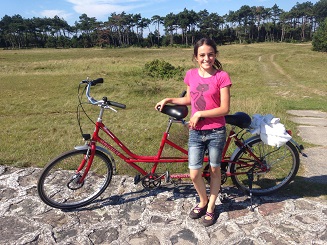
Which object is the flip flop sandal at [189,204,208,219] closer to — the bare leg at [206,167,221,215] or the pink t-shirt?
the bare leg at [206,167,221,215]

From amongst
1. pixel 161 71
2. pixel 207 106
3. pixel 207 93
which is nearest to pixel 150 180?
pixel 207 106

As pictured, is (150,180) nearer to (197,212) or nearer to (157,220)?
(157,220)

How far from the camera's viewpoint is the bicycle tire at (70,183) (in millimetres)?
3444

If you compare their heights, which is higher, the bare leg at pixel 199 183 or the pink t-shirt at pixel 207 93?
the pink t-shirt at pixel 207 93

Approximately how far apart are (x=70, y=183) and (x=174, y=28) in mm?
92313

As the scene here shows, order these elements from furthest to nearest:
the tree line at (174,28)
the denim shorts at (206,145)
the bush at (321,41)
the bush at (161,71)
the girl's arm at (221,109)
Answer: the tree line at (174,28), the bush at (321,41), the bush at (161,71), the denim shorts at (206,145), the girl's arm at (221,109)

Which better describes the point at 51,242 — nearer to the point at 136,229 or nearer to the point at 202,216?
the point at 136,229

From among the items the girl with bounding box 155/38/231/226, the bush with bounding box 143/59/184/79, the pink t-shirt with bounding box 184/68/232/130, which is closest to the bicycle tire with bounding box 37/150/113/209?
the girl with bounding box 155/38/231/226

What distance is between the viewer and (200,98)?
9.64 feet

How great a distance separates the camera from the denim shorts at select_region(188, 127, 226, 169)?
9.85ft

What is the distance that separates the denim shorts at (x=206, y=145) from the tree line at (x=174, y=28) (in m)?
79.6

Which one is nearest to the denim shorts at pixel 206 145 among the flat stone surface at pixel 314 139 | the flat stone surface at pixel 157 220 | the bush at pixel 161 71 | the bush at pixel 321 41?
the flat stone surface at pixel 157 220

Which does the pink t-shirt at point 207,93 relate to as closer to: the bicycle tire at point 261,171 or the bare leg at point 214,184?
the bare leg at point 214,184

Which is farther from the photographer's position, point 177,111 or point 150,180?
point 150,180
